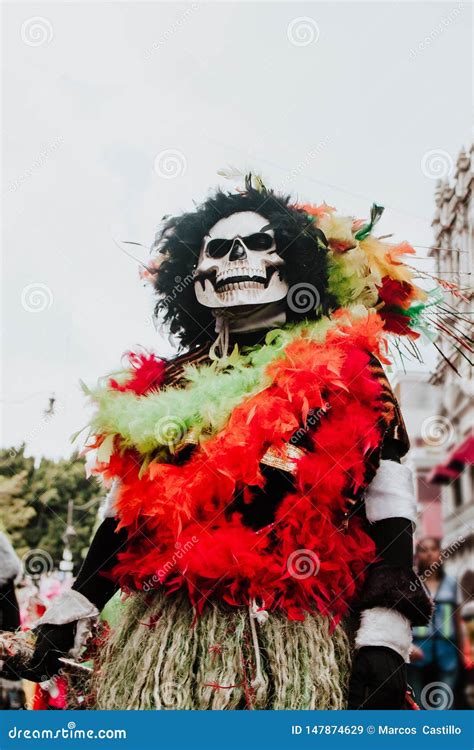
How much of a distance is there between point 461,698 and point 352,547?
1180 millimetres

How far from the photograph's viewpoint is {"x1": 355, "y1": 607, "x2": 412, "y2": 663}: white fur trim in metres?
1.94

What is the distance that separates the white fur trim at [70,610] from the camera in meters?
2.18

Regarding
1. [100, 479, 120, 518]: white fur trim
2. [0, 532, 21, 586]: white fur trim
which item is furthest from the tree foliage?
[100, 479, 120, 518]: white fur trim

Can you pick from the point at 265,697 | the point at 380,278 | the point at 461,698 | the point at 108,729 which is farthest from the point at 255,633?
the point at 461,698

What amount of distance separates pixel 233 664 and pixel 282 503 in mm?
389

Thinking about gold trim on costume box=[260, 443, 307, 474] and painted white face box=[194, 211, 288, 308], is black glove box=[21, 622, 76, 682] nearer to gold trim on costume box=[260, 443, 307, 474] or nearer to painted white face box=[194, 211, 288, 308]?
gold trim on costume box=[260, 443, 307, 474]

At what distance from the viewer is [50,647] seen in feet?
7.12

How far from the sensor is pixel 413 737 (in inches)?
85.8

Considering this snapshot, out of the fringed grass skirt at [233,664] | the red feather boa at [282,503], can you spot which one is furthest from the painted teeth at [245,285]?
the fringed grass skirt at [233,664]

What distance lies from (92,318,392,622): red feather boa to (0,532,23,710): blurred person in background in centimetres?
50

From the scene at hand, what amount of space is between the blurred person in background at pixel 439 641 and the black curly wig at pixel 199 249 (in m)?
0.95

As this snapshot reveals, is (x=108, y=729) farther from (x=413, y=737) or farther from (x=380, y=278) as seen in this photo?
(x=380, y=278)

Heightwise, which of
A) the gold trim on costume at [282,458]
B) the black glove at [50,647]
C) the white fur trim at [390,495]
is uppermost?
the gold trim on costume at [282,458]

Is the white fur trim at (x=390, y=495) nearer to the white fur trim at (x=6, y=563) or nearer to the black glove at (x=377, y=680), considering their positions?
the black glove at (x=377, y=680)
